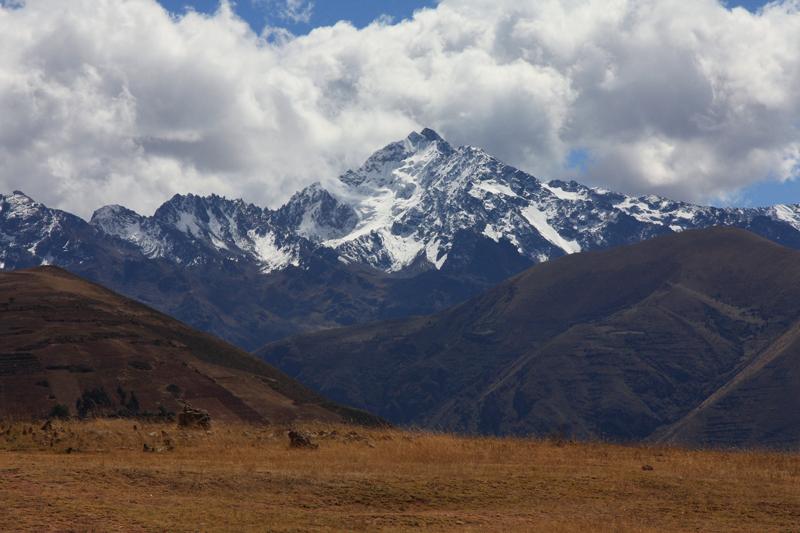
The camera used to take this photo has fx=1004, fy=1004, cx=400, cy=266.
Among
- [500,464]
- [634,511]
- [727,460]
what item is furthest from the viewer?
[727,460]

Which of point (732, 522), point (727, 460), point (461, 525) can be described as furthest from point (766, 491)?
point (461, 525)

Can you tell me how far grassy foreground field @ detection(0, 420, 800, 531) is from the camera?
30355 mm

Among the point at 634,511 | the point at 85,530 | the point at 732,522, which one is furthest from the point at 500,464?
the point at 85,530

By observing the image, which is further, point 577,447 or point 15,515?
point 577,447

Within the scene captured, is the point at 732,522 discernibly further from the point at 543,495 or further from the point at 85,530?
the point at 85,530

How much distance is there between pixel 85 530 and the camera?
2783cm

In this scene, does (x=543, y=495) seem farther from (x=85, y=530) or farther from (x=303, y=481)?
(x=85, y=530)

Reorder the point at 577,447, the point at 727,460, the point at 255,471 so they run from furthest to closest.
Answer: the point at 577,447 < the point at 727,460 < the point at 255,471

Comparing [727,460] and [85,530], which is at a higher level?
[727,460]

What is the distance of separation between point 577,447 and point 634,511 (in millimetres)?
13291

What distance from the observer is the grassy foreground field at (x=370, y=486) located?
30355mm

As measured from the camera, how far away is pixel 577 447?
46.8 m

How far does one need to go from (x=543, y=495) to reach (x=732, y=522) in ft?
20.8

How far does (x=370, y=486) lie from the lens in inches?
1372
